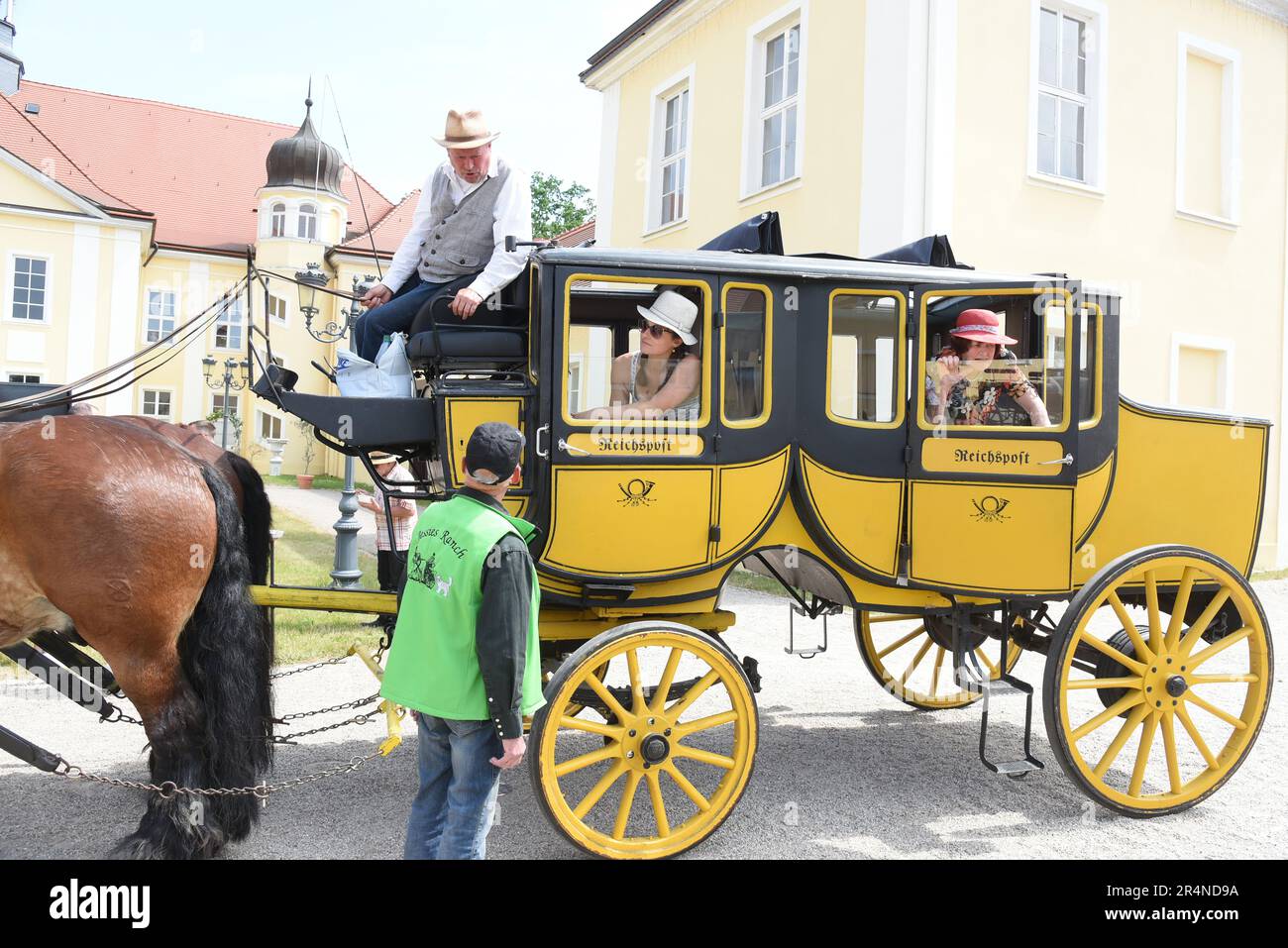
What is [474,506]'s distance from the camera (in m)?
2.71

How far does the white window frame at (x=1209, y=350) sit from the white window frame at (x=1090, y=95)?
1978 mm

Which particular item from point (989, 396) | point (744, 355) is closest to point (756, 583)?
point (989, 396)

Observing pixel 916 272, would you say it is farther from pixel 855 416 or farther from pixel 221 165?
pixel 221 165

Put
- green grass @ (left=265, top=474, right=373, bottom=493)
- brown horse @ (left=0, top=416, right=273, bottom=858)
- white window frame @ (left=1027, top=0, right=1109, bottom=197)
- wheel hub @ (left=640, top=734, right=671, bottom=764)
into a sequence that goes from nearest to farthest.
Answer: brown horse @ (left=0, top=416, right=273, bottom=858)
wheel hub @ (left=640, top=734, right=671, bottom=764)
white window frame @ (left=1027, top=0, right=1109, bottom=197)
green grass @ (left=265, top=474, right=373, bottom=493)

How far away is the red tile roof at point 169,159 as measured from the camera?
32.9m

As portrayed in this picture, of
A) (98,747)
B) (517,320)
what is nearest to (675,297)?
(517,320)

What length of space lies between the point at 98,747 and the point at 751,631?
458 cm

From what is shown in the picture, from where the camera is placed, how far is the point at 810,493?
3.70 metres

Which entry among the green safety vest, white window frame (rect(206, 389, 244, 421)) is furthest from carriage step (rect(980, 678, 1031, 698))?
white window frame (rect(206, 389, 244, 421))

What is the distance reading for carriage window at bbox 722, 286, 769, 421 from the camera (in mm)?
3648

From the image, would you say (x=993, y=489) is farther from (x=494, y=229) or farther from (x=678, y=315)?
(x=494, y=229)

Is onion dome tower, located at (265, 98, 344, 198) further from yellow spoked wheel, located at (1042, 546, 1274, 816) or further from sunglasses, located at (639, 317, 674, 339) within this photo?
yellow spoked wheel, located at (1042, 546, 1274, 816)
